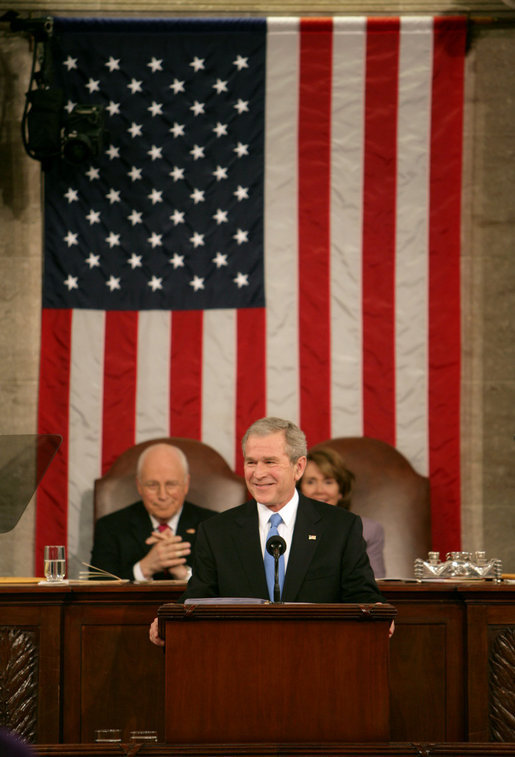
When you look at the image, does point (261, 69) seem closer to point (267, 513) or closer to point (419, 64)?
point (419, 64)

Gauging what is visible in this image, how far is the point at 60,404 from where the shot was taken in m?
7.00

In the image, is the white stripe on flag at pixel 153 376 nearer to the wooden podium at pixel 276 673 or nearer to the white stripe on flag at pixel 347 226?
the white stripe on flag at pixel 347 226

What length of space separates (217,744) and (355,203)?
4.65m

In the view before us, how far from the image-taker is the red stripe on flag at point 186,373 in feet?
23.0

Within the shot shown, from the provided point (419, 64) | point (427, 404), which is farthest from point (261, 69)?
point (427, 404)

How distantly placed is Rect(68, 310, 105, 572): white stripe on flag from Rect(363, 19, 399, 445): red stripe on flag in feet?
6.11

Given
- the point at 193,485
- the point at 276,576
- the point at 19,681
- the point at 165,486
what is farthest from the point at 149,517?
the point at 276,576

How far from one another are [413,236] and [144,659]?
148 inches

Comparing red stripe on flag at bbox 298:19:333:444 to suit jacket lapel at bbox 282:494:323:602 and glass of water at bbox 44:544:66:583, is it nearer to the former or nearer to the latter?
glass of water at bbox 44:544:66:583

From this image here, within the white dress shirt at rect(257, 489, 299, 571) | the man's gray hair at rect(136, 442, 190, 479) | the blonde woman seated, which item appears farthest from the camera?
the man's gray hair at rect(136, 442, 190, 479)

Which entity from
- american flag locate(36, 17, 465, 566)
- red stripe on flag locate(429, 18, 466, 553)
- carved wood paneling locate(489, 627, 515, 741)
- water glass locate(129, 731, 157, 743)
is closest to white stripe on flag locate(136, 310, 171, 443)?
american flag locate(36, 17, 465, 566)

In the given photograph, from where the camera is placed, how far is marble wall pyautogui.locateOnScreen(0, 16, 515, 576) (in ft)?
22.9

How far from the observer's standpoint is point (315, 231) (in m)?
7.02

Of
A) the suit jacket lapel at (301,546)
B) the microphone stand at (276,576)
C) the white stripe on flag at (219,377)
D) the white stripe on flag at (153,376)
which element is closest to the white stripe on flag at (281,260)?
the white stripe on flag at (219,377)
